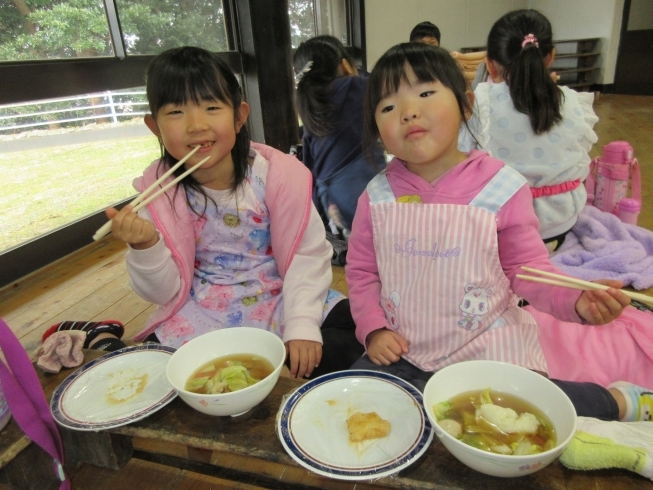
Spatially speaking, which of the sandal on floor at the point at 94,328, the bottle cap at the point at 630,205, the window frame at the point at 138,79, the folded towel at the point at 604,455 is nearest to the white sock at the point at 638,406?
the folded towel at the point at 604,455

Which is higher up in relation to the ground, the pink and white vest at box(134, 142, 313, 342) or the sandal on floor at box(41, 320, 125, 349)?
the pink and white vest at box(134, 142, 313, 342)

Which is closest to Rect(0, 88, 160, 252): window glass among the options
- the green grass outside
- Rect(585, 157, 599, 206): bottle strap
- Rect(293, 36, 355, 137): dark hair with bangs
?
the green grass outside

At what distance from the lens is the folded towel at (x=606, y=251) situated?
2195mm

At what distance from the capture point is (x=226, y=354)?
1039mm

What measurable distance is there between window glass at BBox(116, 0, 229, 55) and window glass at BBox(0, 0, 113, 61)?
162 mm

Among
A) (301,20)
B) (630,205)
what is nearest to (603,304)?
(630,205)

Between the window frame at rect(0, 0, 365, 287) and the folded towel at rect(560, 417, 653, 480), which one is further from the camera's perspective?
the window frame at rect(0, 0, 365, 287)

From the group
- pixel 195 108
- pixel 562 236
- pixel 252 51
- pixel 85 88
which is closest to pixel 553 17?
pixel 252 51

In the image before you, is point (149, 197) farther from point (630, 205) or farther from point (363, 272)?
point (630, 205)

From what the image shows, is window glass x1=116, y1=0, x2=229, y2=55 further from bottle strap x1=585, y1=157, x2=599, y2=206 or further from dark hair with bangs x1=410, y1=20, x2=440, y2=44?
bottle strap x1=585, y1=157, x2=599, y2=206

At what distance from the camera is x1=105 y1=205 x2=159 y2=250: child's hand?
1.03 metres

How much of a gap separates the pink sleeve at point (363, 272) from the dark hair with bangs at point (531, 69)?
1.19 metres

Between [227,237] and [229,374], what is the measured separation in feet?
2.03

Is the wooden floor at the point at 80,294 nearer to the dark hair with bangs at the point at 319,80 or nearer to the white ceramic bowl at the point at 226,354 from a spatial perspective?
the dark hair with bangs at the point at 319,80
